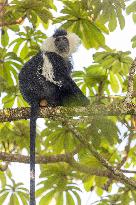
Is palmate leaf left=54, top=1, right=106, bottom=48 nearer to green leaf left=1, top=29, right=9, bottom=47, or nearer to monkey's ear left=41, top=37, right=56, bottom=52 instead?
monkey's ear left=41, top=37, right=56, bottom=52

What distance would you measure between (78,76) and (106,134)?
828mm

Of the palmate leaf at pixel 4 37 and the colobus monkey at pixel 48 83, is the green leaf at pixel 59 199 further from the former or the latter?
the palmate leaf at pixel 4 37

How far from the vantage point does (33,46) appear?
3662 millimetres

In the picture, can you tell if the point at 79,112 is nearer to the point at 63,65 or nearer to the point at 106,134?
the point at 63,65

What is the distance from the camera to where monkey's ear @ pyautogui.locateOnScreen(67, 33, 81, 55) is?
3.60m

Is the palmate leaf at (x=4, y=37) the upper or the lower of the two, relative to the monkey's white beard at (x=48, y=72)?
upper

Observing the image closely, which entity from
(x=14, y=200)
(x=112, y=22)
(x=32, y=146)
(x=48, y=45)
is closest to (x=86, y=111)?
(x=32, y=146)

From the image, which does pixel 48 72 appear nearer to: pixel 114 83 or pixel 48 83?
pixel 48 83

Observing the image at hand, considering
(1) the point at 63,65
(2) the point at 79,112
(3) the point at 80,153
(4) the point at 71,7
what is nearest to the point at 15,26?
(4) the point at 71,7

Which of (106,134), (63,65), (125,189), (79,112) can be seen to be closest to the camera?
(79,112)

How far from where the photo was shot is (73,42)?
365 centimetres

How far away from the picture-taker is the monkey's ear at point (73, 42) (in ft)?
11.8

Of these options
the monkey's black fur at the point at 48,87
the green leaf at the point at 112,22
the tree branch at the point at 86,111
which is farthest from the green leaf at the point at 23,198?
the green leaf at the point at 112,22

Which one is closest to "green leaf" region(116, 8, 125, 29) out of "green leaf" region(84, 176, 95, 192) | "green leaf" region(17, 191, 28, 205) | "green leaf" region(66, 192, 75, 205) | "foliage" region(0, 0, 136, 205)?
"foliage" region(0, 0, 136, 205)
